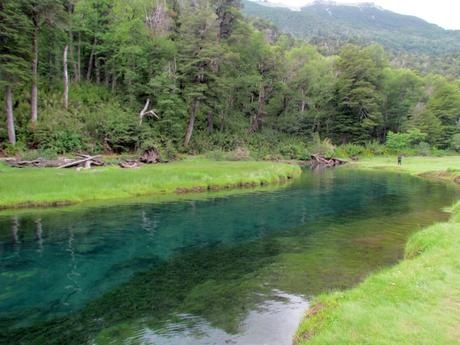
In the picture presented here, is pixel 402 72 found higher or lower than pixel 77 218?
higher

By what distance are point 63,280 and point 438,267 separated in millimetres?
13295

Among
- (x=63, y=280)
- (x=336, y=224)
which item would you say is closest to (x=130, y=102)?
(x=336, y=224)

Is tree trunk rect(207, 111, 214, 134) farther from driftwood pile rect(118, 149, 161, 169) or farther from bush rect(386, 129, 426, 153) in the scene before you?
bush rect(386, 129, 426, 153)

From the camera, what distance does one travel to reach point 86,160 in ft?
124

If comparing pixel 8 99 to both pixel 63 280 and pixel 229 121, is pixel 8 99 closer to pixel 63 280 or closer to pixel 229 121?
pixel 63 280

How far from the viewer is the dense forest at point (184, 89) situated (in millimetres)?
42562

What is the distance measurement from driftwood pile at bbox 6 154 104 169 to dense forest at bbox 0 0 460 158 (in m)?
2.75

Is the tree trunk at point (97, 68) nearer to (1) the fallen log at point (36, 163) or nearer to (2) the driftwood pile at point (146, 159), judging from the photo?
(2) the driftwood pile at point (146, 159)

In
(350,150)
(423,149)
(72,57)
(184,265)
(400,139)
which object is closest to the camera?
(184,265)

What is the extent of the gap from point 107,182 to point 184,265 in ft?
58.4

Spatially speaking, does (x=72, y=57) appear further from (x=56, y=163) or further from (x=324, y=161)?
(x=324, y=161)

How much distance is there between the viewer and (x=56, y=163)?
118 ft

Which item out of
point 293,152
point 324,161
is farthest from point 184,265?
point 324,161

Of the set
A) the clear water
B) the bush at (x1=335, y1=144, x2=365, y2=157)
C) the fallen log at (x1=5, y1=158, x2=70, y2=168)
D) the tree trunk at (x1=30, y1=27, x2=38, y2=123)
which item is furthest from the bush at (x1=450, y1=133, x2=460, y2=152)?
the tree trunk at (x1=30, y1=27, x2=38, y2=123)
